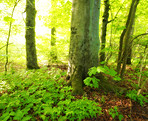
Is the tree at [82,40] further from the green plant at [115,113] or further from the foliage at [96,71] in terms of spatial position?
the green plant at [115,113]

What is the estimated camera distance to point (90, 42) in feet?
9.43

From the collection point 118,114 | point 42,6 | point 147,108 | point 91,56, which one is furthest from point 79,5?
point 42,6

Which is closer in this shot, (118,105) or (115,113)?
(115,113)

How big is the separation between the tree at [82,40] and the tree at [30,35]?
2950 mm

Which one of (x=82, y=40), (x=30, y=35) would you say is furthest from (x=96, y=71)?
(x=30, y=35)

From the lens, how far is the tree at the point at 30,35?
4539 millimetres

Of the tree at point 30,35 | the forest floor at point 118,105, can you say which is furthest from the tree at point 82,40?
the tree at point 30,35

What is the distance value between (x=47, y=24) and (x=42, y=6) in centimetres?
277

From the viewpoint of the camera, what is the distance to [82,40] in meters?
2.72

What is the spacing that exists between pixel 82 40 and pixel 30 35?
3.43 metres

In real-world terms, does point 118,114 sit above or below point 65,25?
below

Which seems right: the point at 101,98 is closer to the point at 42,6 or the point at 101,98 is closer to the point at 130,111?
the point at 130,111

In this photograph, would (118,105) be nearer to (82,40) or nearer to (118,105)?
(118,105)

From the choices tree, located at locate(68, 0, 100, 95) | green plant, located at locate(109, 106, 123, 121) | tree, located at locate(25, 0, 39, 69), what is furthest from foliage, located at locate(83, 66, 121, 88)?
tree, located at locate(25, 0, 39, 69)
